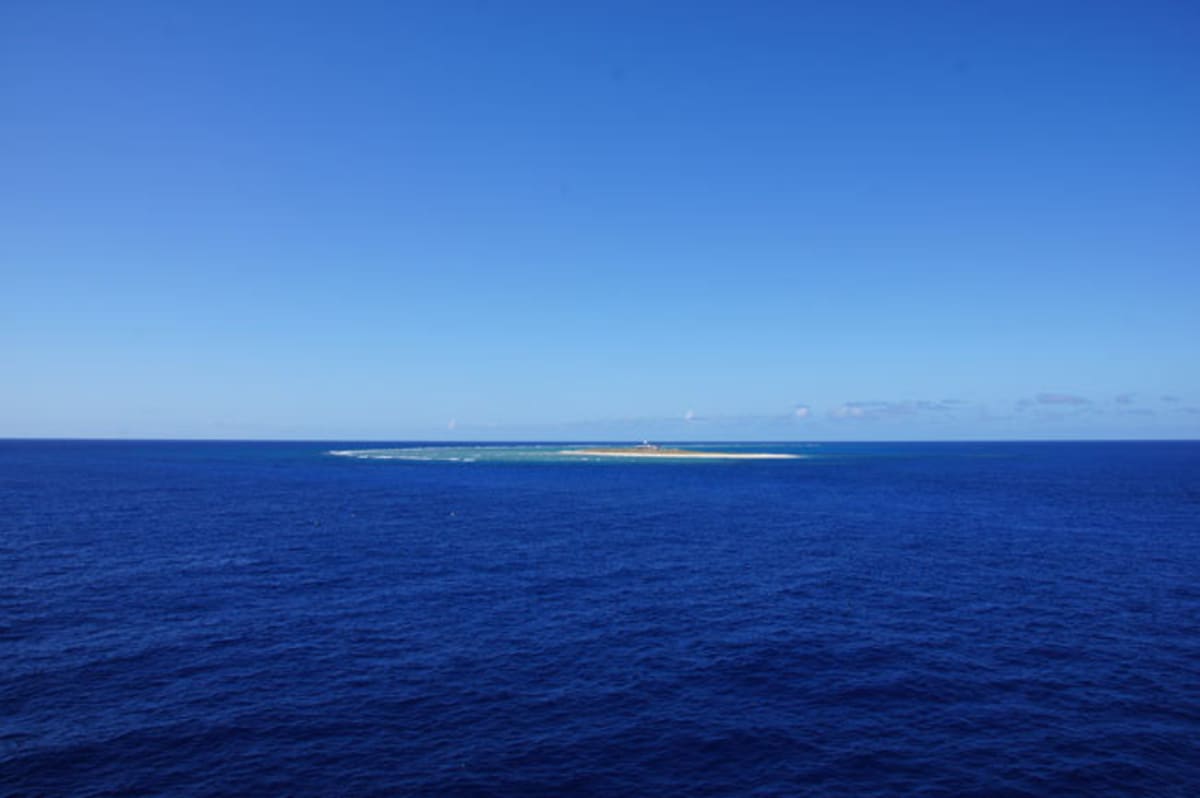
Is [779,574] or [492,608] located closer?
[492,608]

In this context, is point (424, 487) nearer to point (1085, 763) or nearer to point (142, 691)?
point (142, 691)

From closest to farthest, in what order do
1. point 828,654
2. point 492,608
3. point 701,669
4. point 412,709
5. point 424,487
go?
point 412,709 < point 701,669 < point 828,654 < point 492,608 < point 424,487

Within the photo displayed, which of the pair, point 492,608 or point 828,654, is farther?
point 492,608

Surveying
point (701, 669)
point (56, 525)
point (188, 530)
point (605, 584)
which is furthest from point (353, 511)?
point (701, 669)

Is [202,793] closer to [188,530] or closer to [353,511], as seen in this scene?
[188,530]

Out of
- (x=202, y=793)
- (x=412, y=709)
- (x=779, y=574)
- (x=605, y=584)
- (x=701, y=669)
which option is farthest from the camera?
(x=779, y=574)

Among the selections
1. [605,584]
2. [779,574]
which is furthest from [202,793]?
[779,574]
